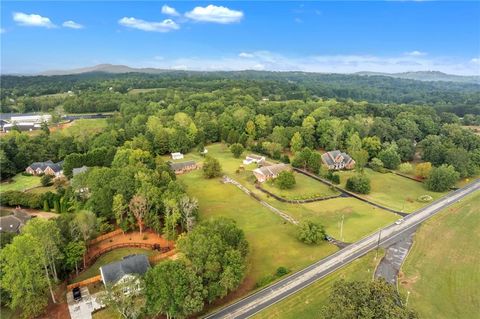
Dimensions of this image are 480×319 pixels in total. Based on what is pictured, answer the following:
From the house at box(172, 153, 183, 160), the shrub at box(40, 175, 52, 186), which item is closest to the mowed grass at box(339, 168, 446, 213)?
the house at box(172, 153, 183, 160)

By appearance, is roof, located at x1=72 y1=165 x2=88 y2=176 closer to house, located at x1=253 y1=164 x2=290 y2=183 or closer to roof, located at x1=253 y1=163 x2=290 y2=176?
house, located at x1=253 y1=164 x2=290 y2=183

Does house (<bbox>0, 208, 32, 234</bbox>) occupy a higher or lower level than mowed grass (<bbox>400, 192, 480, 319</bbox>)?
higher

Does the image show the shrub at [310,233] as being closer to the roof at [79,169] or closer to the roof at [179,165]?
the roof at [179,165]

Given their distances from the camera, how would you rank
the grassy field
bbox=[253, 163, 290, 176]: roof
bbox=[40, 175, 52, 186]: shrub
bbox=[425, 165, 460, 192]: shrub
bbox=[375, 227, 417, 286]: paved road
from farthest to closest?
1. the grassy field
2. bbox=[253, 163, 290, 176]: roof
3. bbox=[40, 175, 52, 186]: shrub
4. bbox=[425, 165, 460, 192]: shrub
5. bbox=[375, 227, 417, 286]: paved road

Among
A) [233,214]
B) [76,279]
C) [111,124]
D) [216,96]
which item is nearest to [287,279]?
[233,214]

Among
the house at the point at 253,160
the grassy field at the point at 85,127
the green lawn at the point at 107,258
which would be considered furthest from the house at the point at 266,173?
the grassy field at the point at 85,127

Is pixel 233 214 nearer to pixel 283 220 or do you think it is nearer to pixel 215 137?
pixel 283 220
